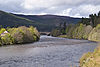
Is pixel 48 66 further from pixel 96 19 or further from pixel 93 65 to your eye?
pixel 96 19

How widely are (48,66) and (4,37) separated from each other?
67977mm

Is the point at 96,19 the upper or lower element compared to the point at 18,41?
upper

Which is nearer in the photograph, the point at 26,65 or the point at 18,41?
A: the point at 26,65

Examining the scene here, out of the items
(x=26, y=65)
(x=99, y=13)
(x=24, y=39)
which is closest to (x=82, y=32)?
(x=99, y=13)

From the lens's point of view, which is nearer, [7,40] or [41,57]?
[41,57]

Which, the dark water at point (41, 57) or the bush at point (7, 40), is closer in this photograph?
the dark water at point (41, 57)

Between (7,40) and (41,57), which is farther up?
(41,57)

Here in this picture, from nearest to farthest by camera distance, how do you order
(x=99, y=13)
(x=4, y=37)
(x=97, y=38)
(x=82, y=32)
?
(x=4, y=37) < (x=97, y=38) < (x=82, y=32) < (x=99, y=13)

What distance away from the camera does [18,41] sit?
105438 millimetres

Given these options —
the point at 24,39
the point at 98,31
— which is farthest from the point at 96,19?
the point at 24,39

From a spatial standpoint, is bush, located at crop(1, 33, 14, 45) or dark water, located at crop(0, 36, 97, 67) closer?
dark water, located at crop(0, 36, 97, 67)

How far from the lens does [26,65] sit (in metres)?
38.6

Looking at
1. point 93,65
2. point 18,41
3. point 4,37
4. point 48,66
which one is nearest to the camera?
point 93,65

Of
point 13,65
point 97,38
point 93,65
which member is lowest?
point 97,38
